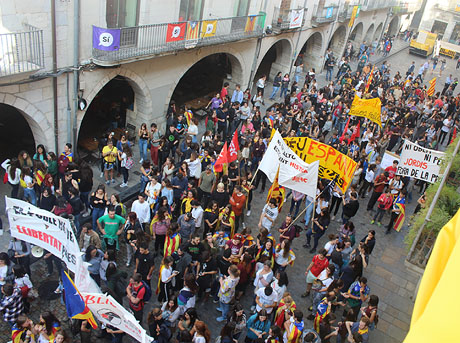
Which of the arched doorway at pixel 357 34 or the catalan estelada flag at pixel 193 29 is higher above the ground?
the catalan estelada flag at pixel 193 29

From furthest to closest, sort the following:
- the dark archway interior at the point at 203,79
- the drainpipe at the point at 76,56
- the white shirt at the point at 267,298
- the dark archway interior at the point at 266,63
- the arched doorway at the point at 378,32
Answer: the arched doorway at the point at 378,32, the dark archway interior at the point at 266,63, the dark archway interior at the point at 203,79, the drainpipe at the point at 76,56, the white shirt at the point at 267,298

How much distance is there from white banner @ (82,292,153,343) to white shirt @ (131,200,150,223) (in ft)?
10.9

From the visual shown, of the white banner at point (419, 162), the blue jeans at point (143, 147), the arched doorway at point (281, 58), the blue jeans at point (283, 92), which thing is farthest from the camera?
the arched doorway at point (281, 58)

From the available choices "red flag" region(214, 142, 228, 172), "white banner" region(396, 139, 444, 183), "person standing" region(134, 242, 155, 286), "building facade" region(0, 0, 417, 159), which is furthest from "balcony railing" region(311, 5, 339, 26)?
"person standing" region(134, 242, 155, 286)

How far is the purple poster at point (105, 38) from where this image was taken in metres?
12.4

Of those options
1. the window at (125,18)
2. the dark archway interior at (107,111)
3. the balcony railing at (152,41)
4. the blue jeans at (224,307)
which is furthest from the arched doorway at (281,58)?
the blue jeans at (224,307)

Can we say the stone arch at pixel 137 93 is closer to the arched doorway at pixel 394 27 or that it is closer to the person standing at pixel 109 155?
the person standing at pixel 109 155

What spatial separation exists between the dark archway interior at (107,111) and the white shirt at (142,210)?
23.5 ft

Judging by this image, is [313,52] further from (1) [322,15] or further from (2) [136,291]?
(2) [136,291]

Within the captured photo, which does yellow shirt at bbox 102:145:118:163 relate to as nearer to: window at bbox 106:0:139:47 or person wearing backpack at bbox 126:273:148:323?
window at bbox 106:0:139:47

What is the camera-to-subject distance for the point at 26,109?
39.3 feet

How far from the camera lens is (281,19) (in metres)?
22.6

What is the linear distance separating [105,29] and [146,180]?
4.49 meters

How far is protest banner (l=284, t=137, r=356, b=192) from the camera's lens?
36.9ft
